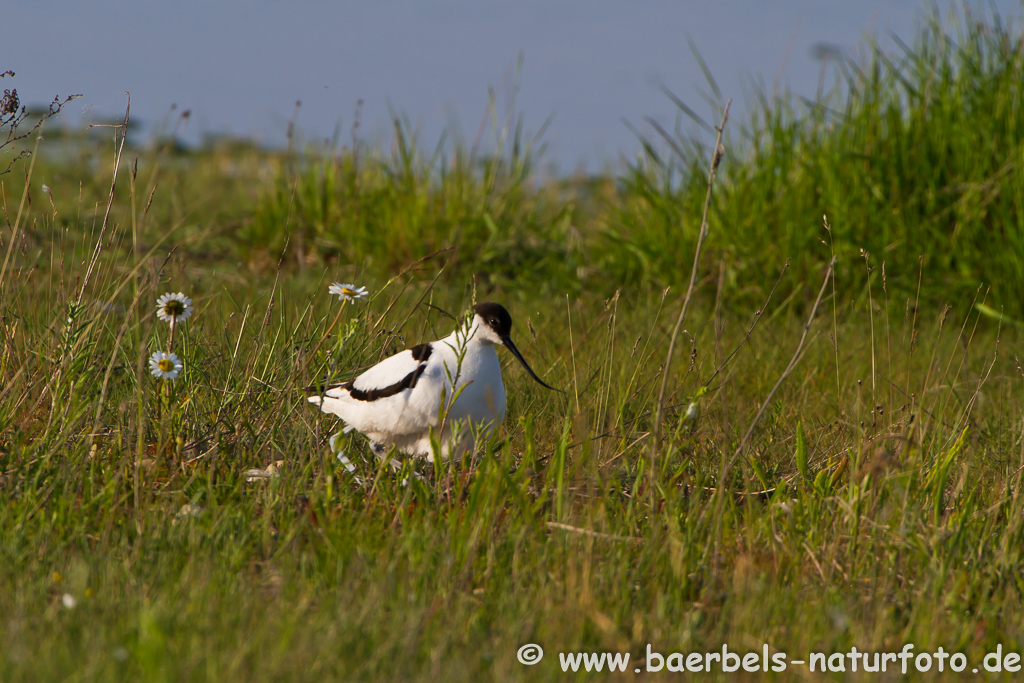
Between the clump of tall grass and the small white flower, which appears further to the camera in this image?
the clump of tall grass

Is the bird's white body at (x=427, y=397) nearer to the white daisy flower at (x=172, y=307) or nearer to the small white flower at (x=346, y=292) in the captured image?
the small white flower at (x=346, y=292)

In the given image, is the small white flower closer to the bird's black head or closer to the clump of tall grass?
the bird's black head

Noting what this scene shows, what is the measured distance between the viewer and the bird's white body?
9.70 ft

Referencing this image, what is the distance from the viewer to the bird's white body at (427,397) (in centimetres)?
296

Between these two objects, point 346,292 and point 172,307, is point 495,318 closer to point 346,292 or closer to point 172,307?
point 346,292

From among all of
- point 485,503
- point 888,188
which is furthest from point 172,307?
point 888,188

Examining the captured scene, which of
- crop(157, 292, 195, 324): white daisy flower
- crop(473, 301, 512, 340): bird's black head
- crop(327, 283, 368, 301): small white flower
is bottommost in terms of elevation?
crop(157, 292, 195, 324): white daisy flower

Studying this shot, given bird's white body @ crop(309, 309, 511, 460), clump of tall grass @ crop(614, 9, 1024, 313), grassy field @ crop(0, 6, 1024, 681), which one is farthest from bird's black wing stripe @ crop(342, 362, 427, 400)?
clump of tall grass @ crop(614, 9, 1024, 313)

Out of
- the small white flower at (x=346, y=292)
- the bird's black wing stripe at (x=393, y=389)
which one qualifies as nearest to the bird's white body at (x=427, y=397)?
the bird's black wing stripe at (x=393, y=389)

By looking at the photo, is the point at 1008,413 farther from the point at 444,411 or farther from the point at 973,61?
the point at 973,61

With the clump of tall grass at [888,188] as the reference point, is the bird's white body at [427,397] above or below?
below

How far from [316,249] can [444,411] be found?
4.21 metres

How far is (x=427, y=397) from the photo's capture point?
2953 mm

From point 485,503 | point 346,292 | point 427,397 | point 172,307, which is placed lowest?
point 485,503
